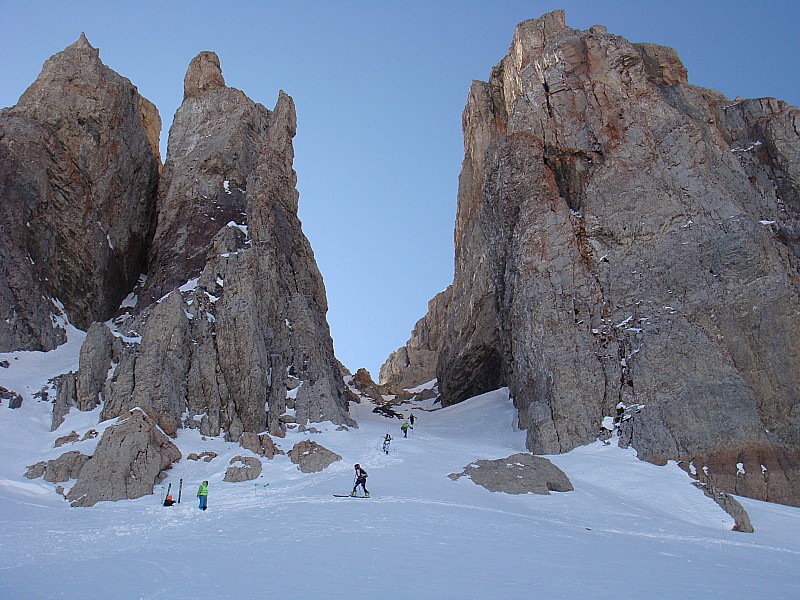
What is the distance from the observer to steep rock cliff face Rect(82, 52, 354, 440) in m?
30.7

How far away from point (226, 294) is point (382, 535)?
80.8 feet

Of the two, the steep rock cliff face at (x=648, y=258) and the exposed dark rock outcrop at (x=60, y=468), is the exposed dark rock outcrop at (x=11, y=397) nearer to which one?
the exposed dark rock outcrop at (x=60, y=468)

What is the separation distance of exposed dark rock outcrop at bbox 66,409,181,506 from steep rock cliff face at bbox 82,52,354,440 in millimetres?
3318

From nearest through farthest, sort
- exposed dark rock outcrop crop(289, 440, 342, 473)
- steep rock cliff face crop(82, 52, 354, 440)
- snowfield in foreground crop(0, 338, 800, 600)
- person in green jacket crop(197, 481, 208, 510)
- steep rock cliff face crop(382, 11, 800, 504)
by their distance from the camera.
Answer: snowfield in foreground crop(0, 338, 800, 600)
person in green jacket crop(197, 481, 208, 510)
exposed dark rock outcrop crop(289, 440, 342, 473)
steep rock cliff face crop(382, 11, 800, 504)
steep rock cliff face crop(82, 52, 354, 440)

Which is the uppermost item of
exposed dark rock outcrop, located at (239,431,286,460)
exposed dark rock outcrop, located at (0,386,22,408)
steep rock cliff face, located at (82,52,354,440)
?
steep rock cliff face, located at (82,52,354,440)

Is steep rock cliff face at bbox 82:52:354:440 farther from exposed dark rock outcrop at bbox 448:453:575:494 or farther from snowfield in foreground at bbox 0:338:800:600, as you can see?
exposed dark rock outcrop at bbox 448:453:575:494

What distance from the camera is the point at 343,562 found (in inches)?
435

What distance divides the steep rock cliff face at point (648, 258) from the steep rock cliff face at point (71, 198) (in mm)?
30855

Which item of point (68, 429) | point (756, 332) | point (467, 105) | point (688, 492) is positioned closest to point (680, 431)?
point (688, 492)

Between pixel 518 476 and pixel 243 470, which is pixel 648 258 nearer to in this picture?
Result: pixel 518 476

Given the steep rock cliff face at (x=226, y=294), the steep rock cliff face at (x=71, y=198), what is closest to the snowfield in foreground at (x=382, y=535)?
the steep rock cliff face at (x=226, y=294)

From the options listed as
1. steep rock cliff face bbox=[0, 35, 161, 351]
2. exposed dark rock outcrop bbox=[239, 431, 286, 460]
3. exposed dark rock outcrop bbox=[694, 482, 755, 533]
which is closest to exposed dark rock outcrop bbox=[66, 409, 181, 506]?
Answer: exposed dark rock outcrop bbox=[239, 431, 286, 460]

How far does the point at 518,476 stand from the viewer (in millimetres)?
23547

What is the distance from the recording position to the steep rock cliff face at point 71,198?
1419 inches
